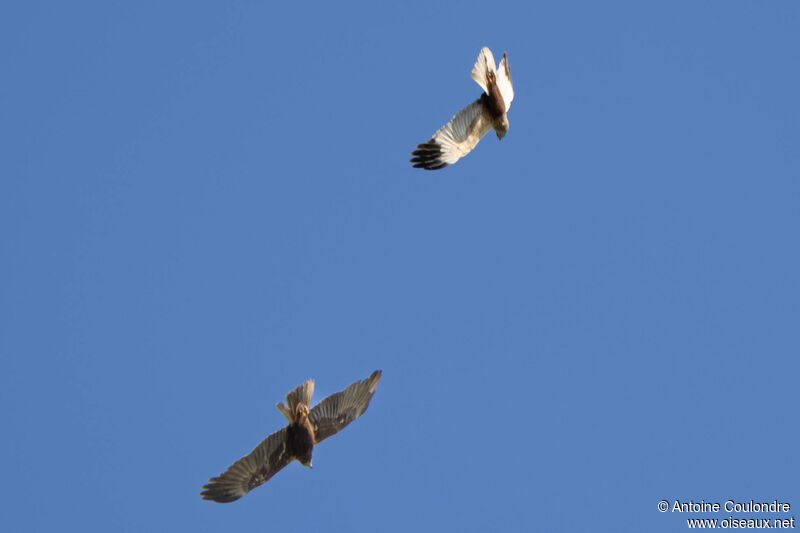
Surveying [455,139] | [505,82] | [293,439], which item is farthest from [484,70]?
[293,439]

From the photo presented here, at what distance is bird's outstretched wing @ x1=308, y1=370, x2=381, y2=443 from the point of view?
44.4 ft

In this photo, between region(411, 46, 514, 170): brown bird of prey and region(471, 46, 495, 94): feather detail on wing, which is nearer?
region(411, 46, 514, 170): brown bird of prey

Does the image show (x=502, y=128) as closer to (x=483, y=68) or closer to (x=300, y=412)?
(x=483, y=68)

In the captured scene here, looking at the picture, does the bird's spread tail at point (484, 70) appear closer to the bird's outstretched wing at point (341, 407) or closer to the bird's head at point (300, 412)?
the bird's outstretched wing at point (341, 407)

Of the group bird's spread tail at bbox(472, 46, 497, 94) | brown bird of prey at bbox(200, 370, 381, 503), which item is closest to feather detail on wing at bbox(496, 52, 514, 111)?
bird's spread tail at bbox(472, 46, 497, 94)

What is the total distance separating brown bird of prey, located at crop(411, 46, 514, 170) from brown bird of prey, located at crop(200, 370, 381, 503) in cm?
247

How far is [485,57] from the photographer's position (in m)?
13.4

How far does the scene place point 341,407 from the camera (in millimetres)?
13625

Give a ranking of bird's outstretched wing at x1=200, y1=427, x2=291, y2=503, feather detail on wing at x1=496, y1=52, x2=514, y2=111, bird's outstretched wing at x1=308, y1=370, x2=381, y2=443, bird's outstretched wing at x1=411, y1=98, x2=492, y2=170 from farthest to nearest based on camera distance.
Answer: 1. feather detail on wing at x1=496, y1=52, x2=514, y2=111
2. bird's outstretched wing at x1=308, y1=370, x2=381, y2=443
3. bird's outstretched wing at x1=200, y1=427, x2=291, y2=503
4. bird's outstretched wing at x1=411, y1=98, x2=492, y2=170

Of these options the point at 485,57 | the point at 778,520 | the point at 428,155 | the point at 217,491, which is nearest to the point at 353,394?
the point at 217,491

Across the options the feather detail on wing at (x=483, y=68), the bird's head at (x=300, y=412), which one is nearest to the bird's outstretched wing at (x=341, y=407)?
the bird's head at (x=300, y=412)

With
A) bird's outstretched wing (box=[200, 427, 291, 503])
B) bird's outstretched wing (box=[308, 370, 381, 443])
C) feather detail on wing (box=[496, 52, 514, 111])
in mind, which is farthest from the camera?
feather detail on wing (box=[496, 52, 514, 111])

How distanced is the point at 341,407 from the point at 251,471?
1195 mm

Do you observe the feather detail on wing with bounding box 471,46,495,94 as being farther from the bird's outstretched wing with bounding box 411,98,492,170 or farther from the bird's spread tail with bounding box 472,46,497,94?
the bird's outstretched wing with bounding box 411,98,492,170
